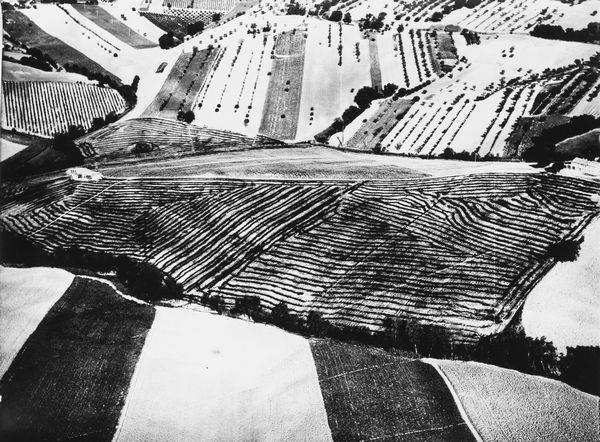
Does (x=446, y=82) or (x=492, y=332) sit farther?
(x=446, y=82)

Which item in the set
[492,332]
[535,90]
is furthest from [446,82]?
[492,332]

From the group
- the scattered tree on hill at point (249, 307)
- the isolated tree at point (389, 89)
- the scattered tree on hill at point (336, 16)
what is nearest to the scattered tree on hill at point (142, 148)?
the scattered tree on hill at point (249, 307)

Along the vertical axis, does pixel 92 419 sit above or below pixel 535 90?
below

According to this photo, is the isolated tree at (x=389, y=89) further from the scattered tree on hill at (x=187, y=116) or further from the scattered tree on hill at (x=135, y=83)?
the scattered tree on hill at (x=135, y=83)

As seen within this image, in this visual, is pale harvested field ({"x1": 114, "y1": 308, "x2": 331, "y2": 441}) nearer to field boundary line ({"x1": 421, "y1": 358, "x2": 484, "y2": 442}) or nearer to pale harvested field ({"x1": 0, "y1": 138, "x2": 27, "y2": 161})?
field boundary line ({"x1": 421, "y1": 358, "x2": 484, "y2": 442})

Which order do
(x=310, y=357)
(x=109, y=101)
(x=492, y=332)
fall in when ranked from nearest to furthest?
(x=310, y=357), (x=492, y=332), (x=109, y=101)

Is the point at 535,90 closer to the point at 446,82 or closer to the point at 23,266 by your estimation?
the point at 446,82

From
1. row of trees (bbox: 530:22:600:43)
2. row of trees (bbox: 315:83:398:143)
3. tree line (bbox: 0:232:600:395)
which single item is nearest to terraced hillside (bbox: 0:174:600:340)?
tree line (bbox: 0:232:600:395)
